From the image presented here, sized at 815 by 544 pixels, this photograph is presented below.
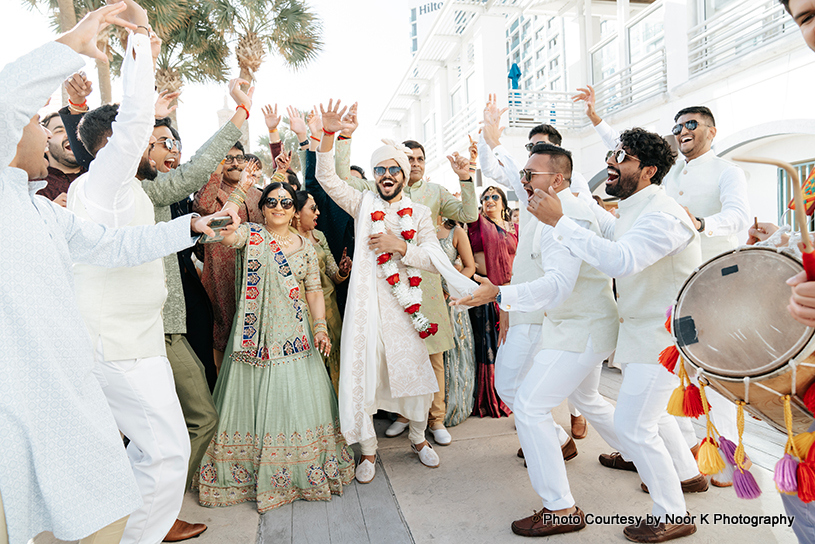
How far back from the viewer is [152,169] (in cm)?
275

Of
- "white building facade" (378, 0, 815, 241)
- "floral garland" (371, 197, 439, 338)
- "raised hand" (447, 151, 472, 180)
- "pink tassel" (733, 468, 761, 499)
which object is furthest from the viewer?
"white building facade" (378, 0, 815, 241)

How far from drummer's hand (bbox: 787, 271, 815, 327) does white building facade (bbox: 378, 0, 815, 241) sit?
10.0 ft

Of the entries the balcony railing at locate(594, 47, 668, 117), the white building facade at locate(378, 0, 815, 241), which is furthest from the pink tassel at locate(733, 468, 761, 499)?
the balcony railing at locate(594, 47, 668, 117)

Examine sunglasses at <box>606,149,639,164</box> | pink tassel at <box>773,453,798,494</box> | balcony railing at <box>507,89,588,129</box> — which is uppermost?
balcony railing at <box>507,89,588,129</box>

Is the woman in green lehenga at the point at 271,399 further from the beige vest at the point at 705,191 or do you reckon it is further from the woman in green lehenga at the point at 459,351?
the beige vest at the point at 705,191

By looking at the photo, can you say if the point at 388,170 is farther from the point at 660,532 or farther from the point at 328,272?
the point at 660,532

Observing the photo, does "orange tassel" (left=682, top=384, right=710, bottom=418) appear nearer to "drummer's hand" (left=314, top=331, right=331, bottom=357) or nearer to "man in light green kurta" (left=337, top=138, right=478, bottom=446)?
"man in light green kurta" (left=337, top=138, right=478, bottom=446)

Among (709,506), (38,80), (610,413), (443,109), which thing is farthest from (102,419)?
(443,109)

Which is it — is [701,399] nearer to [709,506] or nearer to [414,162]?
[709,506]

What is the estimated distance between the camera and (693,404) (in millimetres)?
1922

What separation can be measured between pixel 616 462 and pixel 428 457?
1305 millimetres

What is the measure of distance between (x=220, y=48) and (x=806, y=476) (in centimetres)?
1313

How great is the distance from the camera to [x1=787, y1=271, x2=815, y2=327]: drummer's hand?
51.3 inches

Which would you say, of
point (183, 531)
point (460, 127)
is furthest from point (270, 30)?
point (183, 531)
